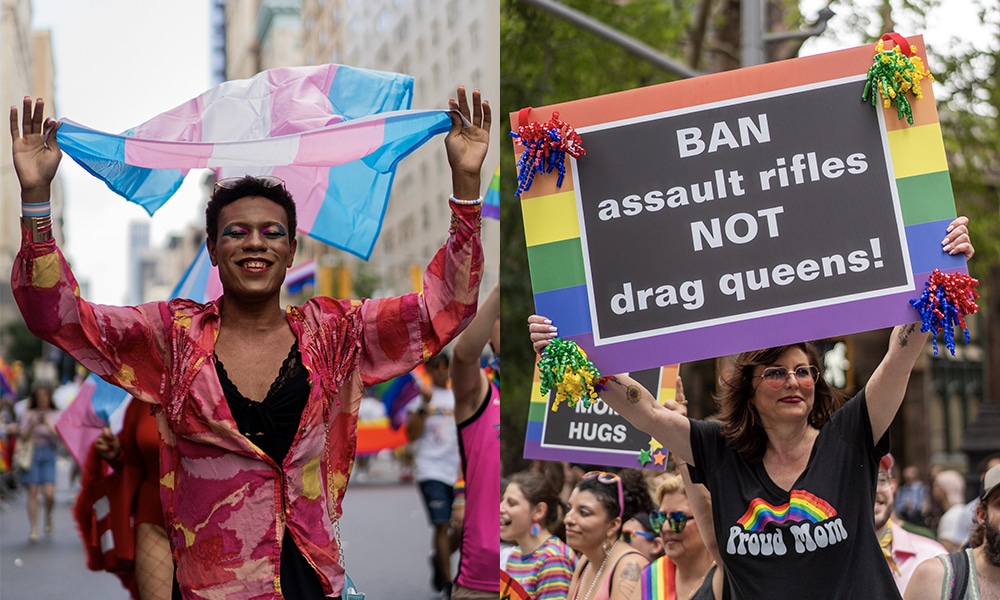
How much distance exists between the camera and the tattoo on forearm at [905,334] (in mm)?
3874

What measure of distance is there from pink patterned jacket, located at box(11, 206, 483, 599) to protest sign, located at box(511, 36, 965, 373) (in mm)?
633

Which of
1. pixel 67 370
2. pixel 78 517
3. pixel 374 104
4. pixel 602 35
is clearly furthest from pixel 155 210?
pixel 67 370

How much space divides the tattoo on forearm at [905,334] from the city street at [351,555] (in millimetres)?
6475

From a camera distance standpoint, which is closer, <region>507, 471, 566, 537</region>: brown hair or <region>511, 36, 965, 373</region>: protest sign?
<region>511, 36, 965, 373</region>: protest sign

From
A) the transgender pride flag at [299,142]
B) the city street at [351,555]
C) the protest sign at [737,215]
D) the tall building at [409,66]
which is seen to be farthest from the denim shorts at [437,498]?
the tall building at [409,66]

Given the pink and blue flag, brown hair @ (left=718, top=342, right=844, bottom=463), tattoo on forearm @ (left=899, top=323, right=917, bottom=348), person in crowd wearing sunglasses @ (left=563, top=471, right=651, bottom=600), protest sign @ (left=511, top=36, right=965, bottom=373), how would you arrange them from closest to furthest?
1. tattoo on forearm @ (left=899, top=323, right=917, bottom=348)
2. brown hair @ (left=718, top=342, right=844, bottom=463)
3. protest sign @ (left=511, top=36, right=965, bottom=373)
4. person in crowd wearing sunglasses @ (left=563, top=471, right=651, bottom=600)
5. the pink and blue flag

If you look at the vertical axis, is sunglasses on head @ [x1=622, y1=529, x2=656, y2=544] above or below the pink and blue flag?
below

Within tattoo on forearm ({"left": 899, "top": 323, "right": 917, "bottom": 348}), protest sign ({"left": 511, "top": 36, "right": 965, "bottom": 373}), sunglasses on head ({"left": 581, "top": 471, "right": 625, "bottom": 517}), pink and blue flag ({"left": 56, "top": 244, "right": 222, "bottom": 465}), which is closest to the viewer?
tattoo on forearm ({"left": 899, "top": 323, "right": 917, "bottom": 348})

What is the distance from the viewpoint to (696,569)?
5004 millimetres

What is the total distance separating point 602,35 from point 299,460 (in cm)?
855

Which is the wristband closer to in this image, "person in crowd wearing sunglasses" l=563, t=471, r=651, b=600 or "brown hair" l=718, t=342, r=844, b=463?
"brown hair" l=718, t=342, r=844, b=463

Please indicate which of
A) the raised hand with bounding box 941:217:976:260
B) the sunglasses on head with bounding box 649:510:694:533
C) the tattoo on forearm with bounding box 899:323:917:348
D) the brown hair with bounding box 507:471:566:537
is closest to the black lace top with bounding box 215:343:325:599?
the tattoo on forearm with bounding box 899:323:917:348

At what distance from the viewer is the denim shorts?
1029 centimetres

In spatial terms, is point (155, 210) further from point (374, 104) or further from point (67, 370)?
point (67, 370)
